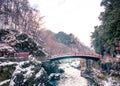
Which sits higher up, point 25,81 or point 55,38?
point 55,38

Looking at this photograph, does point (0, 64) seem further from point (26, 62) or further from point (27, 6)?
Answer: point (27, 6)

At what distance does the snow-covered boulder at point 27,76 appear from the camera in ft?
101

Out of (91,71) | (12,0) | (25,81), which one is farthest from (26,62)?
(12,0)

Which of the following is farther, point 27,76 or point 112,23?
point 112,23

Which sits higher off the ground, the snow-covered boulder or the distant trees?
the distant trees

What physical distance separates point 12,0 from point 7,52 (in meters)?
30.0

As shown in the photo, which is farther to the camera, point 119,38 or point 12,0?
point 12,0

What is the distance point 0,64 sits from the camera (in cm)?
3077

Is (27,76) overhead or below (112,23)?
below

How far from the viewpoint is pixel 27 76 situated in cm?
3288

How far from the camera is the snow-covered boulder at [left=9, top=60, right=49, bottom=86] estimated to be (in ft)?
101

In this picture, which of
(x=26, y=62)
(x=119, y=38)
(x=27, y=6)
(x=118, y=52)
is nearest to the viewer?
(x=26, y=62)

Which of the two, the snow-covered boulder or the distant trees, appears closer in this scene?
the snow-covered boulder

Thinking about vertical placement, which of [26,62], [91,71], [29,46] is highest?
[29,46]
